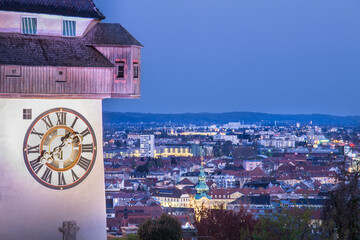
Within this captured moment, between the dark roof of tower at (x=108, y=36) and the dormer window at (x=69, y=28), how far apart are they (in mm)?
229

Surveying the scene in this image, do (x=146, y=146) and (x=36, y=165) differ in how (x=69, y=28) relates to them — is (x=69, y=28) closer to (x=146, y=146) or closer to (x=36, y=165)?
(x=36, y=165)

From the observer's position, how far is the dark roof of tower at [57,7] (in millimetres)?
10438

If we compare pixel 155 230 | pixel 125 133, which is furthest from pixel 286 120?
pixel 155 230

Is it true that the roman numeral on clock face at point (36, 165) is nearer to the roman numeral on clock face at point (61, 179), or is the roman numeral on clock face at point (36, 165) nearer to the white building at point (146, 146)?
the roman numeral on clock face at point (61, 179)

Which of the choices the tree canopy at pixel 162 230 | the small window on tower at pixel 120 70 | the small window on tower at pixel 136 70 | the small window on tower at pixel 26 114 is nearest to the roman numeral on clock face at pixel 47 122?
the small window on tower at pixel 26 114

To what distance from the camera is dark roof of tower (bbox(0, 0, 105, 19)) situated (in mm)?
10438

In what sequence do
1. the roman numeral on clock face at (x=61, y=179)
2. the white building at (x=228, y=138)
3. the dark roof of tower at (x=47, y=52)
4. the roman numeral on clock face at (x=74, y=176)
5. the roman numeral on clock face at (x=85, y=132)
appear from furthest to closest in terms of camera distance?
the white building at (x=228, y=138)
the roman numeral on clock face at (x=85, y=132)
the roman numeral on clock face at (x=74, y=176)
the roman numeral on clock face at (x=61, y=179)
the dark roof of tower at (x=47, y=52)

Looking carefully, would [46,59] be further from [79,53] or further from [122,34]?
[122,34]

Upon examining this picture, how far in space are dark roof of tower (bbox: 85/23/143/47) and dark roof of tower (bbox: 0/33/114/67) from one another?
0.51 ft

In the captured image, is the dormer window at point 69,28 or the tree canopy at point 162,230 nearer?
the dormer window at point 69,28

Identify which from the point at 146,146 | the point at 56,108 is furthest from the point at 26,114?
the point at 146,146

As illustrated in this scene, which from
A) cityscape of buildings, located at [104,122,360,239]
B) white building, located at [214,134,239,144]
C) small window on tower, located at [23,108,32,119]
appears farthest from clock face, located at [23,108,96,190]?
white building, located at [214,134,239,144]

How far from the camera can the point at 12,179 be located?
33.6ft

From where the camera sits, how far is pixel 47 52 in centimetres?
1051
